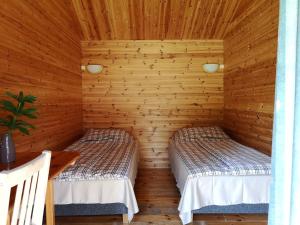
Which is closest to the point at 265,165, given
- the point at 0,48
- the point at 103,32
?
the point at 0,48

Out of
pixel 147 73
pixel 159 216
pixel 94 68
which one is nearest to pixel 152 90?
pixel 147 73

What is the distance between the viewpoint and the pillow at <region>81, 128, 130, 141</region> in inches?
159

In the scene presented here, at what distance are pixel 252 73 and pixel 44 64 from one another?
2.51 m

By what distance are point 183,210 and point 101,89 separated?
Answer: 2.76 meters

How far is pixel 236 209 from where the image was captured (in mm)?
2424

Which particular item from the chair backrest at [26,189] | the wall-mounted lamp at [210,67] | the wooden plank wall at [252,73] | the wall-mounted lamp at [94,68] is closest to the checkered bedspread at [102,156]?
the wall-mounted lamp at [94,68]

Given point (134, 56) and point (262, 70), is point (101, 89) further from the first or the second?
point (262, 70)

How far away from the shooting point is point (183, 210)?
2.28 m

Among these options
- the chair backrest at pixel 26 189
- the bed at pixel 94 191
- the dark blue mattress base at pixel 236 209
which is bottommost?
the dark blue mattress base at pixel 236 209

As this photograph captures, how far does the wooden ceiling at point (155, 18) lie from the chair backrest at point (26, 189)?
2.86 m

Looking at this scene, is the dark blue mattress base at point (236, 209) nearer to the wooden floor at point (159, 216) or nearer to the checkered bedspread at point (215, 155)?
the wooden floor at point (159, 216)

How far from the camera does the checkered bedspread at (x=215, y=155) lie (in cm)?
239

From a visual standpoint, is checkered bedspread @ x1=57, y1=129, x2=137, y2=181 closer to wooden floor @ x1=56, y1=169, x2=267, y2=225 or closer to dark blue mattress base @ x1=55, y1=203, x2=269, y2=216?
dark blue mattress base @ x1=55, y1=203, x2=269, y2=216

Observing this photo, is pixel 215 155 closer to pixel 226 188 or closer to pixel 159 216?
pixel 226 188
